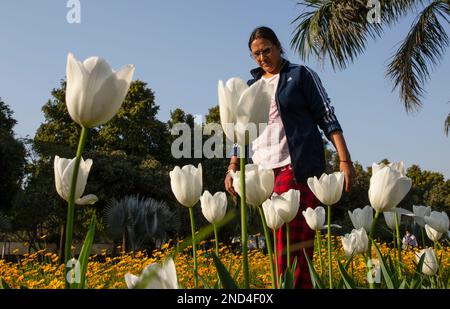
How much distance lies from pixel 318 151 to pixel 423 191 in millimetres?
28303

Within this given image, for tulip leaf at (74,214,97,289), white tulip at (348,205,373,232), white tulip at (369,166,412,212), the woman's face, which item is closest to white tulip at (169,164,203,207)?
white tulip at (369,166,412,212)

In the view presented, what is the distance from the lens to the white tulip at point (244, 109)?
116cm

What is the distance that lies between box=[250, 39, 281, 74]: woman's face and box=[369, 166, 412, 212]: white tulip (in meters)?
1.54

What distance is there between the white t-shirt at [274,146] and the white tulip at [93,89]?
1932 millimetres

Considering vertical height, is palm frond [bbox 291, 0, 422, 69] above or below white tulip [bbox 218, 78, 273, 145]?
above

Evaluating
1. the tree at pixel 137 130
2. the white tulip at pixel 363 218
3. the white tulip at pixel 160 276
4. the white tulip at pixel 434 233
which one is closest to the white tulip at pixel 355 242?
the white tulip at pixel 363 218

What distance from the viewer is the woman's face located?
2.88 metres

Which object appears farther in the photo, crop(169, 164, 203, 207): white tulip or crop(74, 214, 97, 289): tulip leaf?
crop(169, 164, 203, 207): white tulip

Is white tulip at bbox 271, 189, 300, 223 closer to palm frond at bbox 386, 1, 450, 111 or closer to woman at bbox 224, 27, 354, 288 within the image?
woman at bbox 224, 27, 354, 288

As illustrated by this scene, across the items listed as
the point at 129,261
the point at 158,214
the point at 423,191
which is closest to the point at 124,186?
the point at 158,214

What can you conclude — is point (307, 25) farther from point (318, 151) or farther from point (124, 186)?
point (124, 186)

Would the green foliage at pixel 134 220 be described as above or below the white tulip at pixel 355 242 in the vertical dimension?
below

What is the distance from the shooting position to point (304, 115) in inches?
116

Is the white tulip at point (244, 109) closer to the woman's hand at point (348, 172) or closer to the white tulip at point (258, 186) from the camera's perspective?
the white tulip at point (258, 186)
